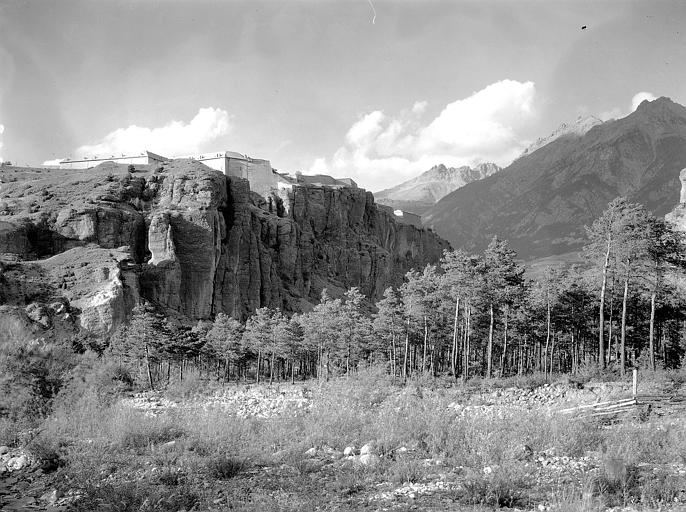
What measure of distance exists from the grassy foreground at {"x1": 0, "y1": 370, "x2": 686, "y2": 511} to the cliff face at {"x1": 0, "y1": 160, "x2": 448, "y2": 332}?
184ft

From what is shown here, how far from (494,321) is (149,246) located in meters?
73.0

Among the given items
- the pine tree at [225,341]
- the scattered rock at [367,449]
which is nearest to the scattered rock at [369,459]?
the scattered rock at [367,449]

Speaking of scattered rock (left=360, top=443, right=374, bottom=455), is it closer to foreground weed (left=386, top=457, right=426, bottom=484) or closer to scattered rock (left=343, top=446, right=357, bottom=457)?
scattered rock (left=343, top=446, right=357, bottom=457)

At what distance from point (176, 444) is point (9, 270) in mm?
74545

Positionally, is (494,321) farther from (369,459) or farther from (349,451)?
(369,459)

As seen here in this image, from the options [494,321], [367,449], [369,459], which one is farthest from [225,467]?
[494,321]

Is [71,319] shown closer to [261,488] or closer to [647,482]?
[261,488]

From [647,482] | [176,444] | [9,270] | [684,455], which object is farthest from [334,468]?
[9,270]

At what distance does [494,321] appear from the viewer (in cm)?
4647

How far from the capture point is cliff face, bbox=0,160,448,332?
7750 cm

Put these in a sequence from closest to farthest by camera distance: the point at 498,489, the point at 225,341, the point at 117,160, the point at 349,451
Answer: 1. the point at 498,489
2. the point at 349,451
3. the point at 225,341
4. the point at 117,160

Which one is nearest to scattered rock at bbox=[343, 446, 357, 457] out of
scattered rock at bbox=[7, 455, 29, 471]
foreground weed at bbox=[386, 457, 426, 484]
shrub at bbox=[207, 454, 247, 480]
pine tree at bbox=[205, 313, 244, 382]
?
foreground weed at bbox=[386, 457, 426, 484]

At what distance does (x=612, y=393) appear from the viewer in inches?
1069

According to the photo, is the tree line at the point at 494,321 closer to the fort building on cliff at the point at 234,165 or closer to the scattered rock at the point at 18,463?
the scattered rock at the point at 18,463
